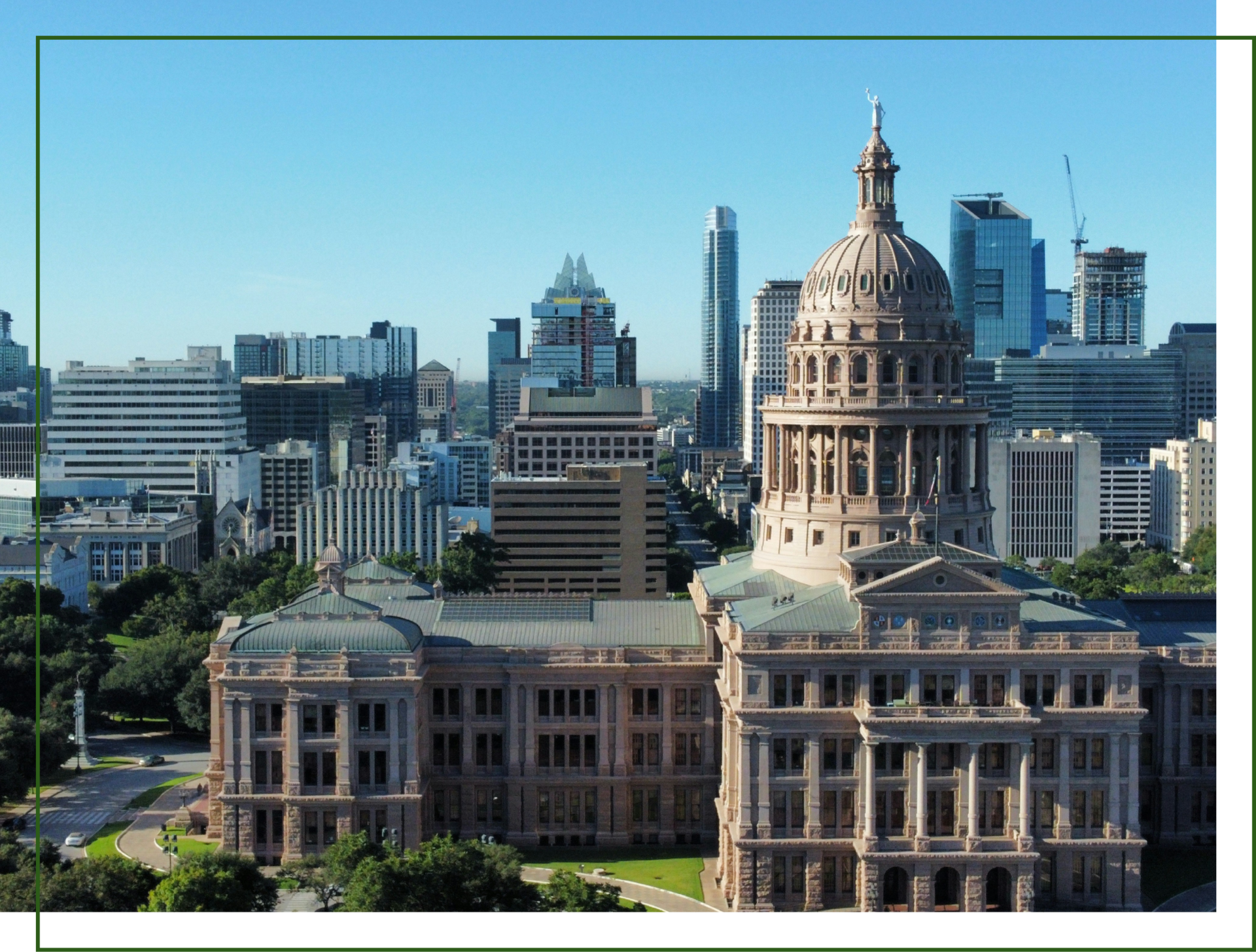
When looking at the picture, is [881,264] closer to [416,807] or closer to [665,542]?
[416,807]

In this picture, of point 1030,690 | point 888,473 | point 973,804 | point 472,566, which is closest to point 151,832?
point 973,804

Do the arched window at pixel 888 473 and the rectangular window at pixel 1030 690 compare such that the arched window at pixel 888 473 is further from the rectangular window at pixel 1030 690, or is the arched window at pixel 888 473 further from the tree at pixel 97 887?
the tree at pixel 97 887

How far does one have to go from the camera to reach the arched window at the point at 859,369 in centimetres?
10250

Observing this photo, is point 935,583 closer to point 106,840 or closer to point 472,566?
point 106,840

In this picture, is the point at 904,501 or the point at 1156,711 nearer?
the point at 1156,711

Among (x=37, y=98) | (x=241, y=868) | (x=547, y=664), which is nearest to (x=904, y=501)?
(x=547, y=664)

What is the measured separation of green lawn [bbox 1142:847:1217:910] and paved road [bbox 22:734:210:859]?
56.2 metres

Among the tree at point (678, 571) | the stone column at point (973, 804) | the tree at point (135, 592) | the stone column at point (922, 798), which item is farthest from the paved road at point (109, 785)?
the tree at point (678, 571)

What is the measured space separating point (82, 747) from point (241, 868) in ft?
136

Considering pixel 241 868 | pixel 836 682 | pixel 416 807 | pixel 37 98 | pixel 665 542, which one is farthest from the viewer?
pixel 665 542

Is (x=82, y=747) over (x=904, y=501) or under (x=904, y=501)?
under

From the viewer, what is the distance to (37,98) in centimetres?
5981

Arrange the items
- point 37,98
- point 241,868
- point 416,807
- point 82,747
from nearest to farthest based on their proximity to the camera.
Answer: point 37,98, point 241,868, point 416,807, point 82,747

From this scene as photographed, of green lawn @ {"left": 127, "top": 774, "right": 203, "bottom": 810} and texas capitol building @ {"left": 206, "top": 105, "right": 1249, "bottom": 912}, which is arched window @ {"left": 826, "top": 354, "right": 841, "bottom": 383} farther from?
green lawn @ {"left": 127, "top": 774, "right": 203, "bottom": 810}
